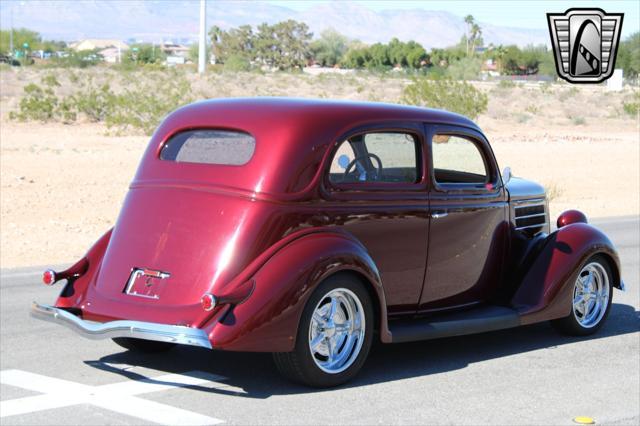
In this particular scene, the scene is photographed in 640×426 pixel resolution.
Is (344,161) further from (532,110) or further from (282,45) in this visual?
(282,45)

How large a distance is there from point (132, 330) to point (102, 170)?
62.1 ft

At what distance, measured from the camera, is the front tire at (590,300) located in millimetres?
8688

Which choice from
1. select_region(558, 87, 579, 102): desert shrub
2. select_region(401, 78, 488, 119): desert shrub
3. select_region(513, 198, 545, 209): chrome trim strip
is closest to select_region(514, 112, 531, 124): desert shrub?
select_region(401, 78, 488, 119): desert shrub

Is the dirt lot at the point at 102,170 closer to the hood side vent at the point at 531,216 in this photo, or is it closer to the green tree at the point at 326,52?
the hood side vent at the point at 531,216

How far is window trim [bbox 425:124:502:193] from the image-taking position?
787cm

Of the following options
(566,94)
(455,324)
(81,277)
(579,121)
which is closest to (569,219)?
(455,324)

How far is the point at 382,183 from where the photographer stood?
24.7ft

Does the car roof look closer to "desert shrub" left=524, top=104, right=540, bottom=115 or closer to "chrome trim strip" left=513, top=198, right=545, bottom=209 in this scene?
"chrome trim strip" left=513, top=198, right=545, bottom=209

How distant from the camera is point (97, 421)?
6180 millimetres

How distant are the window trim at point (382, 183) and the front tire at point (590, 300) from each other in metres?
1.70

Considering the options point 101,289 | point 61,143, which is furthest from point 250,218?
point 61,143

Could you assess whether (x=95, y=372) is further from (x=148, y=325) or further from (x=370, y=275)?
(x=370, y=275)

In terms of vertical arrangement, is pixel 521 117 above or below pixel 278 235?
above

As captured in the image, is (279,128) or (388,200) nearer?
(279,128)
